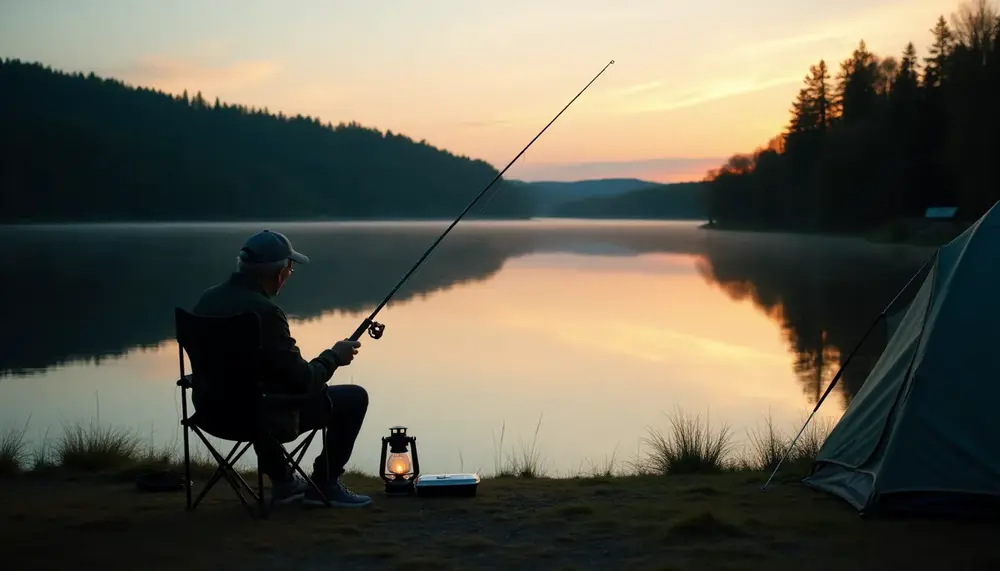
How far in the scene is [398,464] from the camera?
4660 millimetres

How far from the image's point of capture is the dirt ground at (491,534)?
11.4ft

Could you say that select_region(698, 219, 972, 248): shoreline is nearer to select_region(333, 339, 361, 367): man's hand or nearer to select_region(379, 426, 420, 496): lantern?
select_region(379, 426, 420, 496): lantern

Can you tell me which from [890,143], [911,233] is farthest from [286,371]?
[890,143]

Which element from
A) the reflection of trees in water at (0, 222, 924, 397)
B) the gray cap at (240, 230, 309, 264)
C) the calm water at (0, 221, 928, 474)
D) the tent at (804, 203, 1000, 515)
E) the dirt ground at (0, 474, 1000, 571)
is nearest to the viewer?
the dirt ground at (0, 474, 1000, 571)

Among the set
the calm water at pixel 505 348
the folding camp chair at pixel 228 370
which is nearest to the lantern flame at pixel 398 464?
the folding camp chair at pixel 228 370

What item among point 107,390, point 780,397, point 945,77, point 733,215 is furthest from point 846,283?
point 733,215

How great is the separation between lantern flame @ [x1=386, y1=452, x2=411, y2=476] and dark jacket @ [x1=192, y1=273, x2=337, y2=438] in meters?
0.79

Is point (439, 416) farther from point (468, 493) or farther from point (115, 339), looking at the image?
point (115, 339)

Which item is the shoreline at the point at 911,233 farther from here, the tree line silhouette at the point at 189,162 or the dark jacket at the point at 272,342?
the tree line silhouette at the point at 189,162

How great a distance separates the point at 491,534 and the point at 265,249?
1.51 metres

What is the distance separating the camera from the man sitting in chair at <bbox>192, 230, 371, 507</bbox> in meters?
3.88

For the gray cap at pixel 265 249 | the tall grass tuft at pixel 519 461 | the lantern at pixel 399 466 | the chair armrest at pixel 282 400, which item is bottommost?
the tall grass tuft at pixel 519 461

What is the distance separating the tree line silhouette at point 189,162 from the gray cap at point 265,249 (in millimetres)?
79833

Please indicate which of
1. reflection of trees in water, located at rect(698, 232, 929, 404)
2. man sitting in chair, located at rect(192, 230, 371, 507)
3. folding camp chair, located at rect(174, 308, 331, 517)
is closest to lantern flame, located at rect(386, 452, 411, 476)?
man sitting in chair, located at rect(192, 230, 371, 507)
